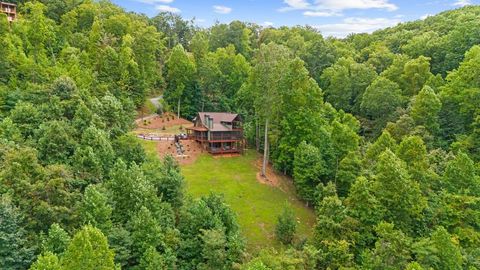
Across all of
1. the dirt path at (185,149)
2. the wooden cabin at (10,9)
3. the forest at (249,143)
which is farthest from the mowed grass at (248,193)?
the wooden cabin at (10,9)

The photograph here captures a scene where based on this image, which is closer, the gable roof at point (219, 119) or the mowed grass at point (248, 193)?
the mowed grass at point (248, 193)

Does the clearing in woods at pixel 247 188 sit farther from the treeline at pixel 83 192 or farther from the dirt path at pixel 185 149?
the treeline at pixel 83 192

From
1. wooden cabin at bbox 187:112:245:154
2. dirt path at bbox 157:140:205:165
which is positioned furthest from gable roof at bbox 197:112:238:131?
dirt path at bbox 157:140:205:165

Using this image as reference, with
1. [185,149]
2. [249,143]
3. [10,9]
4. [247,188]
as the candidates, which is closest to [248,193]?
[247,188]

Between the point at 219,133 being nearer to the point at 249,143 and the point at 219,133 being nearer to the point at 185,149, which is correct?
the point at 185,149

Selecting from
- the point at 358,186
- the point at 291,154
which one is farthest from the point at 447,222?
the point at 291,154

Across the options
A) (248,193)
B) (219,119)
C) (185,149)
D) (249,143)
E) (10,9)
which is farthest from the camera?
(10,9)
